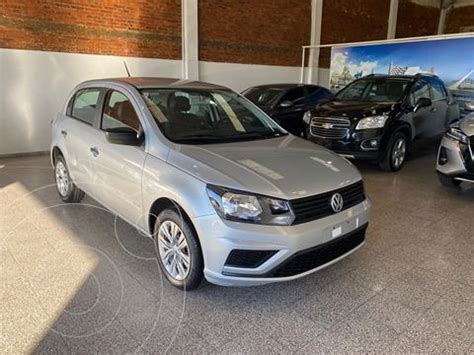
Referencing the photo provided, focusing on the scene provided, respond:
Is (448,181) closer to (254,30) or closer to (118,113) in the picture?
(118,113)

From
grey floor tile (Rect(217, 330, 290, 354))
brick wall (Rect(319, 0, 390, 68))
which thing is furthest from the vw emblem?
brick wall (Rect(319, 0, 390, 68))

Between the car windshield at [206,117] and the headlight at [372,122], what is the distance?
106 inches

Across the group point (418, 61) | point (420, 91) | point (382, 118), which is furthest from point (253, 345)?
point (418, 61)

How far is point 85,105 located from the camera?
3.98 metres

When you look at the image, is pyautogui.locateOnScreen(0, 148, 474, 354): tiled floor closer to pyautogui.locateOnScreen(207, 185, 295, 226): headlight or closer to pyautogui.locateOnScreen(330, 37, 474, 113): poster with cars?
pyautogui.locateOnScreen(207, 185, 295, 226): headlight

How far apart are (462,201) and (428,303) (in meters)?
2.68

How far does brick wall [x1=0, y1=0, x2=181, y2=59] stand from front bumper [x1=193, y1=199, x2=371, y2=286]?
660 cm

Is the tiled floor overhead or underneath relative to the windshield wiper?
underneath

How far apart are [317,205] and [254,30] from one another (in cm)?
899

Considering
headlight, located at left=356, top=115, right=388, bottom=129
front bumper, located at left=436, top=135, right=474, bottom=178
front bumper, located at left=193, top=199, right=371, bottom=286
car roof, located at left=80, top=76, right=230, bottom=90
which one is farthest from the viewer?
headlight, located at left=356, top=115, right=388, bottom=129

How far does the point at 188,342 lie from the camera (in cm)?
222

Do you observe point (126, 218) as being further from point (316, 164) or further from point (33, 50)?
point (33, 50)

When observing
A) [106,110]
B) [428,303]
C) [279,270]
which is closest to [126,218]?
[106,110]

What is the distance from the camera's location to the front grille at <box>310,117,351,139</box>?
591 cm
